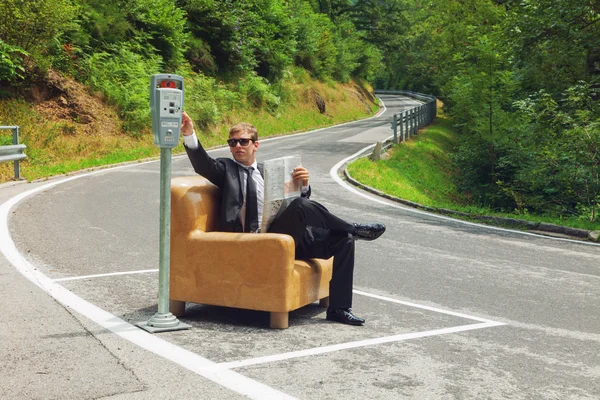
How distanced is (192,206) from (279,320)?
3.80 feet

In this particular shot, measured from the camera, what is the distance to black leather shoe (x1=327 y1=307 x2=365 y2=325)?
5820 millimetres

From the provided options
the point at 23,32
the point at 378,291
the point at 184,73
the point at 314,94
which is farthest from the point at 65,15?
the point at 314,94

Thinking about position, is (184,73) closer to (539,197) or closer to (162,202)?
(539,197)

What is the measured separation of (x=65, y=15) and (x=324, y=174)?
9.21 meters

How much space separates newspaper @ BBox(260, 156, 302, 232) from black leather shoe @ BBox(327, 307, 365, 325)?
872 mm

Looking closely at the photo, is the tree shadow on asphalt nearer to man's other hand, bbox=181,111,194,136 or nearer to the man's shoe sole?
the man's shoe sole

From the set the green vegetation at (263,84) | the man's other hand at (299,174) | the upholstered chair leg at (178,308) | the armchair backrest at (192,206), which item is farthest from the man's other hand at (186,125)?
the green vegetation at (263,84)

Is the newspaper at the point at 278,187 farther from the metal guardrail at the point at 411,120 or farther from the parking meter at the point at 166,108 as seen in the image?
the metal guardrail at the point at 411,120

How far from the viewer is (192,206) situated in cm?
580

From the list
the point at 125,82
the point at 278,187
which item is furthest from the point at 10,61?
the point at 278,187

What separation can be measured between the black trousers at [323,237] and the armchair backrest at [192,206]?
0.54 m

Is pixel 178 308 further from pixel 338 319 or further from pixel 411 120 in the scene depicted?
pixel 411 120

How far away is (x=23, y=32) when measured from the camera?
67.7ft

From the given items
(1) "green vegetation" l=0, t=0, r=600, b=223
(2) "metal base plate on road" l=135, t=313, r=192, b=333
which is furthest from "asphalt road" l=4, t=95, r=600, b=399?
(1) "green vegetation" l=0, t=0, r=600, b=223
